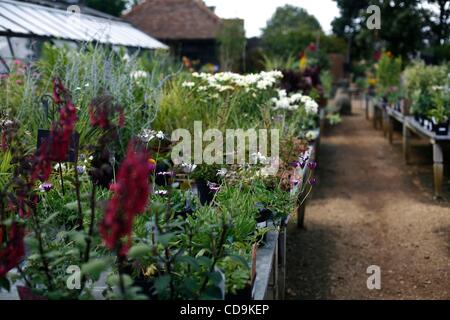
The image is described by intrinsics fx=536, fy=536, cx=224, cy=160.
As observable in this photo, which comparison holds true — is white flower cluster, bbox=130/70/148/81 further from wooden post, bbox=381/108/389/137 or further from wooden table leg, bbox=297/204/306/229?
wooden post, bbox=381/108/389/137

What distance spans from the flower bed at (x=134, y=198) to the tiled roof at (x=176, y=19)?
17582 mm

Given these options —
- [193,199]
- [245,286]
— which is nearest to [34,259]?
[245,286]

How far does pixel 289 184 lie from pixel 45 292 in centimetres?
140

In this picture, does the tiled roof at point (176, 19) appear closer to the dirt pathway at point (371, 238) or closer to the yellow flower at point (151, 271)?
the dirt pathway at point (371, 238)

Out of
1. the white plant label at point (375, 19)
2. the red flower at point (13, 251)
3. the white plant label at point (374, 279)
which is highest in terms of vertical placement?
the white plant label at point (375, 19)

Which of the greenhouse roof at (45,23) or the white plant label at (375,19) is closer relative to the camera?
the white plant label at (375,19)

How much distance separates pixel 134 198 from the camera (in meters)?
1.13

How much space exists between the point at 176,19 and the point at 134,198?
72.8ft

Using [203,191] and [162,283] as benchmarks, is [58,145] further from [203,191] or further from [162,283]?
[203,191]

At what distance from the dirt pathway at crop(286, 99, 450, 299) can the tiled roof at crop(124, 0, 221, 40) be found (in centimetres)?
1556

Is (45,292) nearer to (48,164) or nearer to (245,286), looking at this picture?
(48,164)

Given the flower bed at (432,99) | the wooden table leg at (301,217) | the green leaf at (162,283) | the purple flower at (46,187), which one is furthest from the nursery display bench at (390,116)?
the green leaf at (162,283)

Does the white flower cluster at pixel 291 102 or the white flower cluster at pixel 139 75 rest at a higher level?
the white flower cluster at pixel 139 75

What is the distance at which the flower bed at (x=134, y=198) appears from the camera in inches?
52.6
